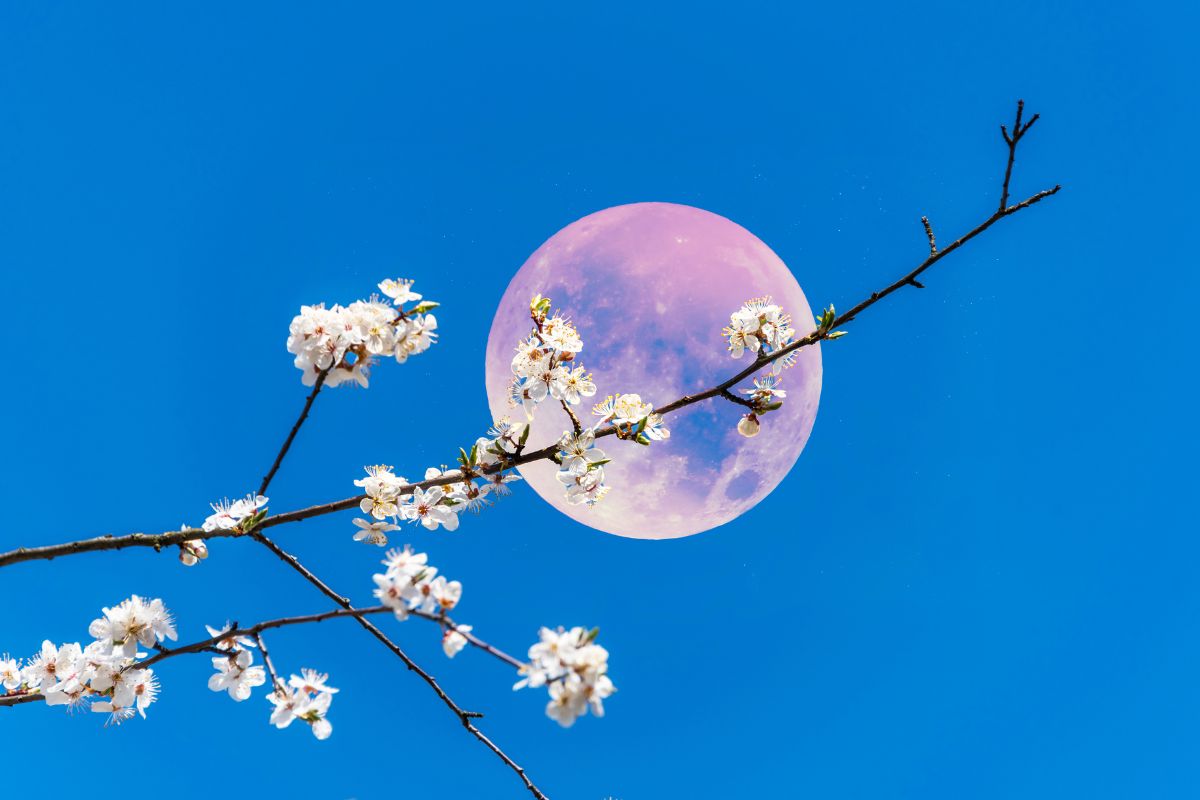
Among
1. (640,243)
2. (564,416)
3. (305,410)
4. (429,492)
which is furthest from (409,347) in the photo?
(640,243)

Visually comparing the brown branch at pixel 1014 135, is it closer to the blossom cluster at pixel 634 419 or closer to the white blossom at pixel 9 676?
the blossom cluster at pixel 634 419

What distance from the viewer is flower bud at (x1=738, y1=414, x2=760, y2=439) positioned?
339cm

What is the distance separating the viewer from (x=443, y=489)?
3.12 m

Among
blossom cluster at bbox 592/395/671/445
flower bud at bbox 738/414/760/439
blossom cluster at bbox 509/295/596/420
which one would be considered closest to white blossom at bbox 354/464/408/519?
blossom cluster at bbox 509/295/596/420

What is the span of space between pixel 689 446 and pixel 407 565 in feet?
5.08

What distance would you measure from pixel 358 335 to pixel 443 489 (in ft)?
2.48

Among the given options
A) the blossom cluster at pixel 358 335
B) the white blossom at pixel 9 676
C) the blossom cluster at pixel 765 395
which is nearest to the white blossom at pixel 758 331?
the blossom cluster at pixel 765 395

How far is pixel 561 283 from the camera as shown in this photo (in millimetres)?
3691

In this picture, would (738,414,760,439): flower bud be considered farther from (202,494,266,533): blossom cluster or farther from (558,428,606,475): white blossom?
(202,494,266,533): blossom cluster

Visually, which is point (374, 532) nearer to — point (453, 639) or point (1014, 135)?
point (453, 639)

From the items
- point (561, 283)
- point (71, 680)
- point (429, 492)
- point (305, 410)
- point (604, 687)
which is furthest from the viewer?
point (561, 283)

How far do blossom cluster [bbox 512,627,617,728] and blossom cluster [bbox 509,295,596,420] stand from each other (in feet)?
3.65

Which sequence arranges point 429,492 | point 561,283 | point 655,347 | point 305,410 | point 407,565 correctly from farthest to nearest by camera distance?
point 561,283
point 655,347
point 429,492
point 305,410
point 407,565

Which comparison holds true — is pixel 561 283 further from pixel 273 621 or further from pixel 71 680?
pixel 71 680
